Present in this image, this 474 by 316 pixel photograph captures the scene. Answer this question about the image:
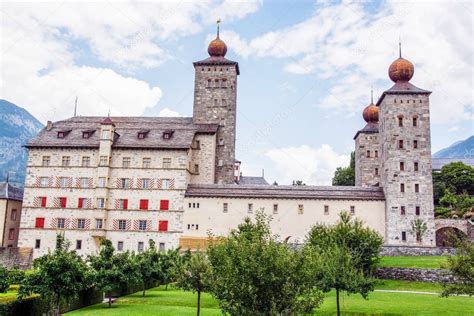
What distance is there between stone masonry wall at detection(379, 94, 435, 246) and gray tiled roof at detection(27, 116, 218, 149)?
22440 millimetres

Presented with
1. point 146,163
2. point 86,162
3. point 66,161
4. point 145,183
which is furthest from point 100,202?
point 146,163

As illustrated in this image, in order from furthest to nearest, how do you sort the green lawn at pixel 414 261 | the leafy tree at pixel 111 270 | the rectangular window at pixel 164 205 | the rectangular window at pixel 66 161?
1. the rectangular window at pixel 66 161
2. the rectangular window at pixel 164 205
3. the green lawn at pixel 414 261
4. the leafy tree at pixel 111 270

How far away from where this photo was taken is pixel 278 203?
5534cm

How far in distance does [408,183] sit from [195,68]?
32525mm

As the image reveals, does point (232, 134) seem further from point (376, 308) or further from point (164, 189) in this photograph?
point (376, 308)

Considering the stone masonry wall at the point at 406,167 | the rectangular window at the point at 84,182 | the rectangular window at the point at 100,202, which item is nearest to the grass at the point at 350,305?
the stone masonry wall at the point at 406,167

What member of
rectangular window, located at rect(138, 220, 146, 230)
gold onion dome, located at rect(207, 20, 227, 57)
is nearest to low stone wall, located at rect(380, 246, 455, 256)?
rectangular window, located at rect(138, 220, 146, 230)

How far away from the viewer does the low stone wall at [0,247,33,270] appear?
55062 mm

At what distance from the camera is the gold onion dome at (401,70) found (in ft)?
192

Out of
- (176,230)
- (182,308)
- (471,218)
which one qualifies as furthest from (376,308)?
(471,218)

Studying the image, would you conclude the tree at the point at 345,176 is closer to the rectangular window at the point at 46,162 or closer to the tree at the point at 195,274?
the rectangular window at the point at 46,162

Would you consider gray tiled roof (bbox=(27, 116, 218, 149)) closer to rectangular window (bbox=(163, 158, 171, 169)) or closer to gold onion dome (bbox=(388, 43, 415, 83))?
rectangular window (bbox=(163, 158, 171, 169))

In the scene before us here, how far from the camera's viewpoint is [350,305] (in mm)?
30453

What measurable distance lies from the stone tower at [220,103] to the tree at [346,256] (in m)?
26.1
